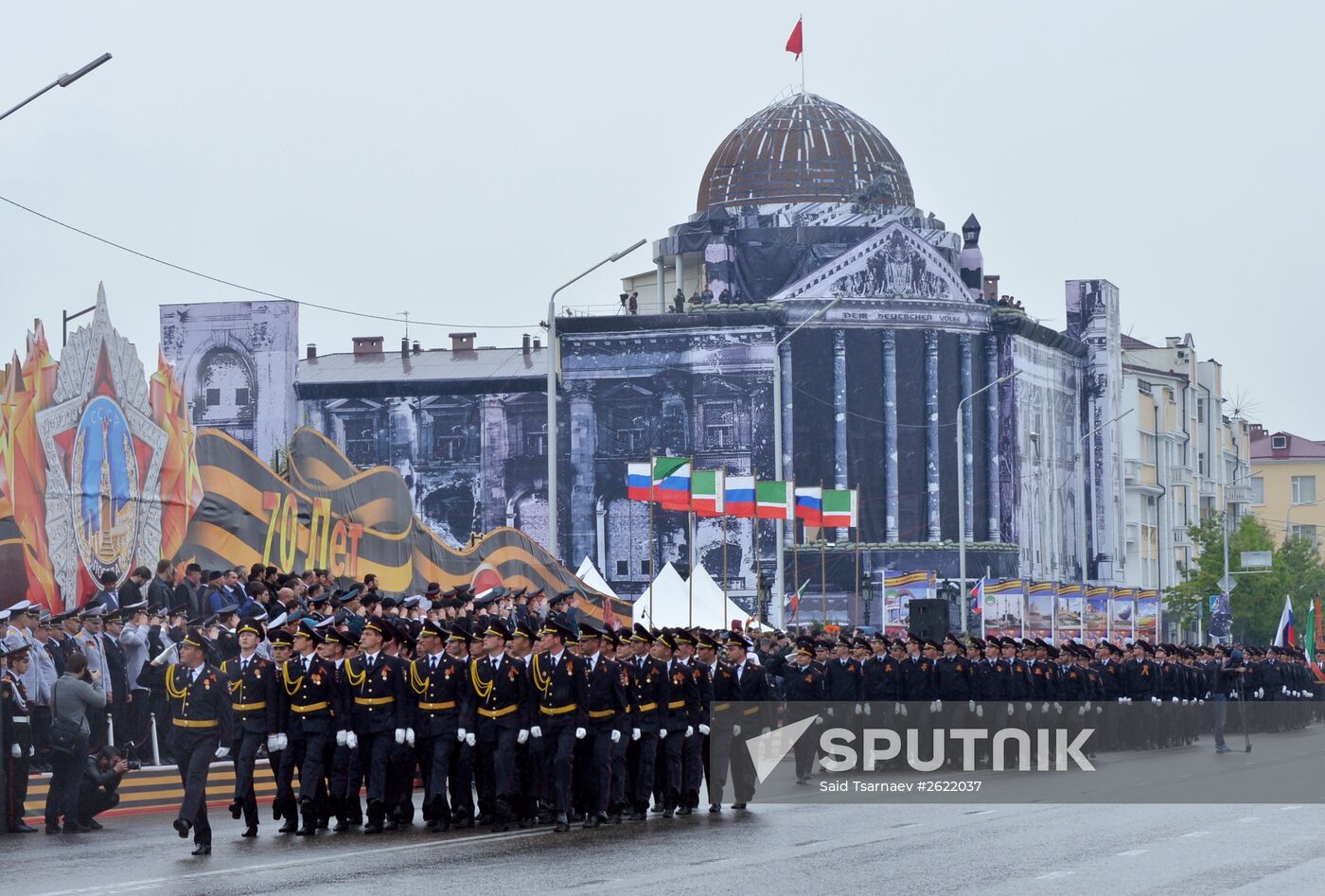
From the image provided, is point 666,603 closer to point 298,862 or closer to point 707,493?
point 707,493

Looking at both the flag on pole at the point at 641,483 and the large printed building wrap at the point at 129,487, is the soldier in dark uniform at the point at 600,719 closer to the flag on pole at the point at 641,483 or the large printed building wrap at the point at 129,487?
the large printed building wrap at the point at 129,487

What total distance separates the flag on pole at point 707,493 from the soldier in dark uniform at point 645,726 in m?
27.3

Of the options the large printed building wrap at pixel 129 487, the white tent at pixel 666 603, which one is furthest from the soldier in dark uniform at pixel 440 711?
the white tent at pixel 666 603

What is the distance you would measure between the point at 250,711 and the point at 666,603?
2799 centimetres

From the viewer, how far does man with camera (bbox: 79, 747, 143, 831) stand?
64.4ft

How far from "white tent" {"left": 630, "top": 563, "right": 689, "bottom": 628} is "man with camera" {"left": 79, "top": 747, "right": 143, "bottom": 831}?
25.0 m

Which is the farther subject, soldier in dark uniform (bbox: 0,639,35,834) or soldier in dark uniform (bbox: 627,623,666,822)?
soldier in dark uniform (bbox: 627,623,666,822)

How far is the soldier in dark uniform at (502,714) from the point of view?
1898 centimetres

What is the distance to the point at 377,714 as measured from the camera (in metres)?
18.8

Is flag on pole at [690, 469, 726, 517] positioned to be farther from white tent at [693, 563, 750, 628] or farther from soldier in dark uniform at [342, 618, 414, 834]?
soldier in dark uniform at [342, 618, 414, 834]

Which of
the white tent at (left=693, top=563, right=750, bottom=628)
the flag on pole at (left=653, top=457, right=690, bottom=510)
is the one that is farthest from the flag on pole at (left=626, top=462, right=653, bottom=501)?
the white tent at (left=693, top=563, right=750, bottom=628)

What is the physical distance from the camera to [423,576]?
35.6m

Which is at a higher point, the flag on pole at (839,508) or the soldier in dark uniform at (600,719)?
the flag on pole at (839,508)

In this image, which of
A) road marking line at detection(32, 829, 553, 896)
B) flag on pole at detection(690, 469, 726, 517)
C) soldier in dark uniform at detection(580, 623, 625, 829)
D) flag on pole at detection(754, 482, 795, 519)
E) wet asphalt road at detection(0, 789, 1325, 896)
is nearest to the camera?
road marking line at detection(32, 829, 553, 896)
